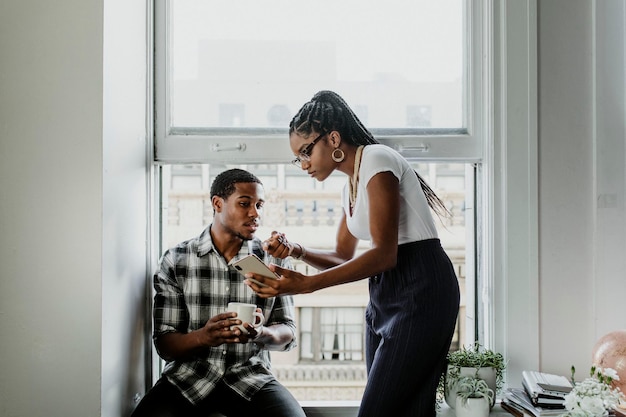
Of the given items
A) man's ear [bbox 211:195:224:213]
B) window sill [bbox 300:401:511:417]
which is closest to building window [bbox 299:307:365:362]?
window sill [bbox 300:401:511:417]

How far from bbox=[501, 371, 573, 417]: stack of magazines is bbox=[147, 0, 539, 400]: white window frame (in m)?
0.14

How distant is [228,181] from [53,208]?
1.78ft

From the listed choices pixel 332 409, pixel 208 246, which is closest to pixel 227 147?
pixel 208 246

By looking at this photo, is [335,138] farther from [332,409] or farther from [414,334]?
[332,409]

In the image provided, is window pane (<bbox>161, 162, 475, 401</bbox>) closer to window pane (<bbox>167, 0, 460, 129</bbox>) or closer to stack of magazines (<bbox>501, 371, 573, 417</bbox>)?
window pane (<bbox>167, 0, 460, 129</bbox>)

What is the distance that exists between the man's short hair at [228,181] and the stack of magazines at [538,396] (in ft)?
3.51

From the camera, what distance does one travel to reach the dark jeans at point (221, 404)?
1.88 m

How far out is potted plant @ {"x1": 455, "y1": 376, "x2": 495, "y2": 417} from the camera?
1.93 metres

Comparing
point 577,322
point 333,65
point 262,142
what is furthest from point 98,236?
point 577,322

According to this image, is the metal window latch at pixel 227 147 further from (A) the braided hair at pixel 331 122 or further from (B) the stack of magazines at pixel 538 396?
(B) the stack of magazines at pixel 538 396

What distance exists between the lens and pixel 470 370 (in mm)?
2031

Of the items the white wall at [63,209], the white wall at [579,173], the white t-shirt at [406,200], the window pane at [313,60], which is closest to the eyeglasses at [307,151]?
the white t-shirt at [406,200]

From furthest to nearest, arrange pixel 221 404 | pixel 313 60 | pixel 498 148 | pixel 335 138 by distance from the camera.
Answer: pixel 313 60, pixel 498 148, pixel 221 404, pixel 335 138

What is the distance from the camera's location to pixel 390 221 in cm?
167
